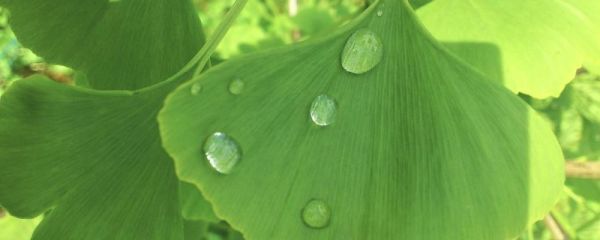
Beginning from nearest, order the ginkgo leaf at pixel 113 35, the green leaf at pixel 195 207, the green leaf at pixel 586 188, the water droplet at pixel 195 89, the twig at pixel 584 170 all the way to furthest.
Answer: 1. the water droplet at pixel 195 89
2. the ginkgo leaf at pixel 113 35
3. the green leaf at pixel 195 207
4. the twig at pixel 584 170
5. the green leaf at pixel 586 188

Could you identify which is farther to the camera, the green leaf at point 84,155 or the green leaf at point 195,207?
the green leaf at point 195,207

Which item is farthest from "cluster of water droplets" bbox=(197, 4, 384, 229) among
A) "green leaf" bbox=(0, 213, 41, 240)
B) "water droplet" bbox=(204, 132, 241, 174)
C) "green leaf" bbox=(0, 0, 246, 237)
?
"green leaf" bbox=(0, 213, 41, 240)

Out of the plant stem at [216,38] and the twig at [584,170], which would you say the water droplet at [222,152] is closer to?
the plant stem at [216,38]

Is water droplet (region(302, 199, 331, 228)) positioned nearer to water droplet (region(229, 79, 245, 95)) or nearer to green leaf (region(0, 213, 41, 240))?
water droplet (region(229, 79, 245, 95))

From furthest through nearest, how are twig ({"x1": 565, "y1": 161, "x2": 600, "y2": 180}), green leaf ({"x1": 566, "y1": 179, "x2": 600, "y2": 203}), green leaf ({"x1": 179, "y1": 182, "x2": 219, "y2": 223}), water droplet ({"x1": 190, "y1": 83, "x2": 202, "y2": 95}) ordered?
green leaf ({"x1": 566, "y1": 179, "x2": 600, "y2": 203}) → twig ({"x1": 565, "y1": 161, "x2": 600, "y2": 180}) → green leaf ({"x1": 179, "y1": 182, "x2": 219, "y2": 223}) → water droplet ({"x1": 190, "y1": 83, "x2": 202, "y2": 95})

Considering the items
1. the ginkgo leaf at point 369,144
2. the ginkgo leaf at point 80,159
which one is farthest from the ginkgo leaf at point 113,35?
the ginkgo leaf at point 369,144

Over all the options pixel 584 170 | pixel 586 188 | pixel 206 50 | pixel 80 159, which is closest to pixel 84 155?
pixel 80 159

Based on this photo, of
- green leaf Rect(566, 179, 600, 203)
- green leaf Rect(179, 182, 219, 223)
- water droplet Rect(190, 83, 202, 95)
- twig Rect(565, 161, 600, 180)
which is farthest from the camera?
green leaf Rect(566, 179, 600, 203)

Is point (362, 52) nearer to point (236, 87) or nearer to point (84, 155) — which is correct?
point (236, 87)

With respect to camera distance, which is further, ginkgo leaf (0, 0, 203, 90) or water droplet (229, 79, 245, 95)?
ginkgo leaf (0, 0, 203, 90)
